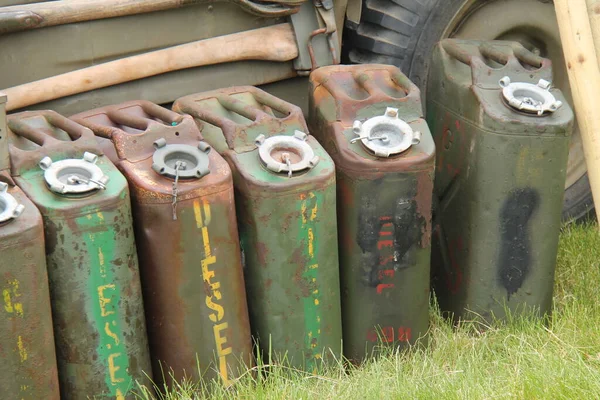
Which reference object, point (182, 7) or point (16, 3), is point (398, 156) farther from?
point (16, 3)

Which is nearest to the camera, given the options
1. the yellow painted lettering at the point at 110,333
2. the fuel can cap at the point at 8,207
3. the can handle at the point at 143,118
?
the fuel can cap at the point at 8,207

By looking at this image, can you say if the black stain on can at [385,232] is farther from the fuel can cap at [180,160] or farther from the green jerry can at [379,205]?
the fuel can cap at [180,160]

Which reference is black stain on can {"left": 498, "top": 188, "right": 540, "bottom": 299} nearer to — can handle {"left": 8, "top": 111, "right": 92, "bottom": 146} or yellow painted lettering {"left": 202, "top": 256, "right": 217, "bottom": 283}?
yellow painted lettering {"left": 202, "top": 256, "right": 217, "bottom": 283}

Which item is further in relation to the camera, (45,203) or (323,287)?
(323,287)

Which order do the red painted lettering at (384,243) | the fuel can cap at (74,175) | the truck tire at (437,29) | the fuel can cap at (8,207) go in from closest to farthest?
the fuel can cap at (8,207) → the fuel can cap at (74,175) → the red painted lettering at (384,243) → the truck tire at (437,29)

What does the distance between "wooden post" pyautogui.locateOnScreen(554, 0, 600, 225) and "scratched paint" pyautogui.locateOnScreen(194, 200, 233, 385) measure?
1.46 metres

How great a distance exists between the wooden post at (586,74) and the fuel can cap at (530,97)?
0.11 m

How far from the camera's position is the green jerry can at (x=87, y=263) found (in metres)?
2.98

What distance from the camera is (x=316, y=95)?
371 centimetres

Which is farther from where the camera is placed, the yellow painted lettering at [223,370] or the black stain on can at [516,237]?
the black stain on can at [516,237]

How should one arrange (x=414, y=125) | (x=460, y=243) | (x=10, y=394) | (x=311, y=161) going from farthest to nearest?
(x=460, y=243)
(x=414, y=125)
(x=311, y=161)
(x=10, y=394)

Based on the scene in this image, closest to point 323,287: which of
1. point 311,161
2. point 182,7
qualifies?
point 311,161

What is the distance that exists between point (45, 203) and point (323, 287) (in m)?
1.03

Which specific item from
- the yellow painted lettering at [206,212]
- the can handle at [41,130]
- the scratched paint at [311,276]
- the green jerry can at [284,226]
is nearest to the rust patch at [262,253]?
the green jerry can at [284,226]
